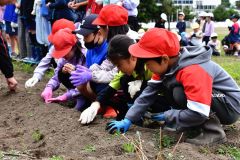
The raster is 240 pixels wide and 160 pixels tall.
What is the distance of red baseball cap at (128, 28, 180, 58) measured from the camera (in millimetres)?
3184

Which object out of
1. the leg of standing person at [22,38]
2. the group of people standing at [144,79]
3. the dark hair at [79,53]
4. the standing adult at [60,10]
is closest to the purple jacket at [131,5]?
the standing adult at [60,10]

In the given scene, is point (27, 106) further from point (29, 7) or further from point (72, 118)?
point (29, 7)

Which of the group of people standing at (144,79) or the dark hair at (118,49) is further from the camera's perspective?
the dark hair at (118,49)

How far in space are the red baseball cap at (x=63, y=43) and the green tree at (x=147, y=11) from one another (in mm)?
34437

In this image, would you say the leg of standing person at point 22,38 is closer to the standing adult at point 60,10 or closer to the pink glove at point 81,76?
the standing adult at point 60,10

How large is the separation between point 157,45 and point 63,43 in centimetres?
162

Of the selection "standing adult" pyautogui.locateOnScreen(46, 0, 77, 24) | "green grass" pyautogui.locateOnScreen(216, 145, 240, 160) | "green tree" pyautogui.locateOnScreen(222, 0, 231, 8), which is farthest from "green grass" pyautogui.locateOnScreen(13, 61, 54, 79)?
"green tree" pyautogui.locateOnScreen(222, 0, 231, 8)

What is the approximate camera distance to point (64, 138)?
11.9 feet

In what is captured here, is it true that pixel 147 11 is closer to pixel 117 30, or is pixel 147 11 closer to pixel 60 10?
pixel 60 10

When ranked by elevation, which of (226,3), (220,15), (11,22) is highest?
(11,22)

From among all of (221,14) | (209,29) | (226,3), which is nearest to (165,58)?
(209,29)

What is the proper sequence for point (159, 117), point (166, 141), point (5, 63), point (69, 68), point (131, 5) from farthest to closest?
point (131, 5) < point (5, 63) < point (69, 68) < point (159, 117) < point (166, 141)

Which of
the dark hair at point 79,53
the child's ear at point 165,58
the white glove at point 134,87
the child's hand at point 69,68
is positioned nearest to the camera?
the child's ear at point 165,58

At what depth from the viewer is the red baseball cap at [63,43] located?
4555mm
